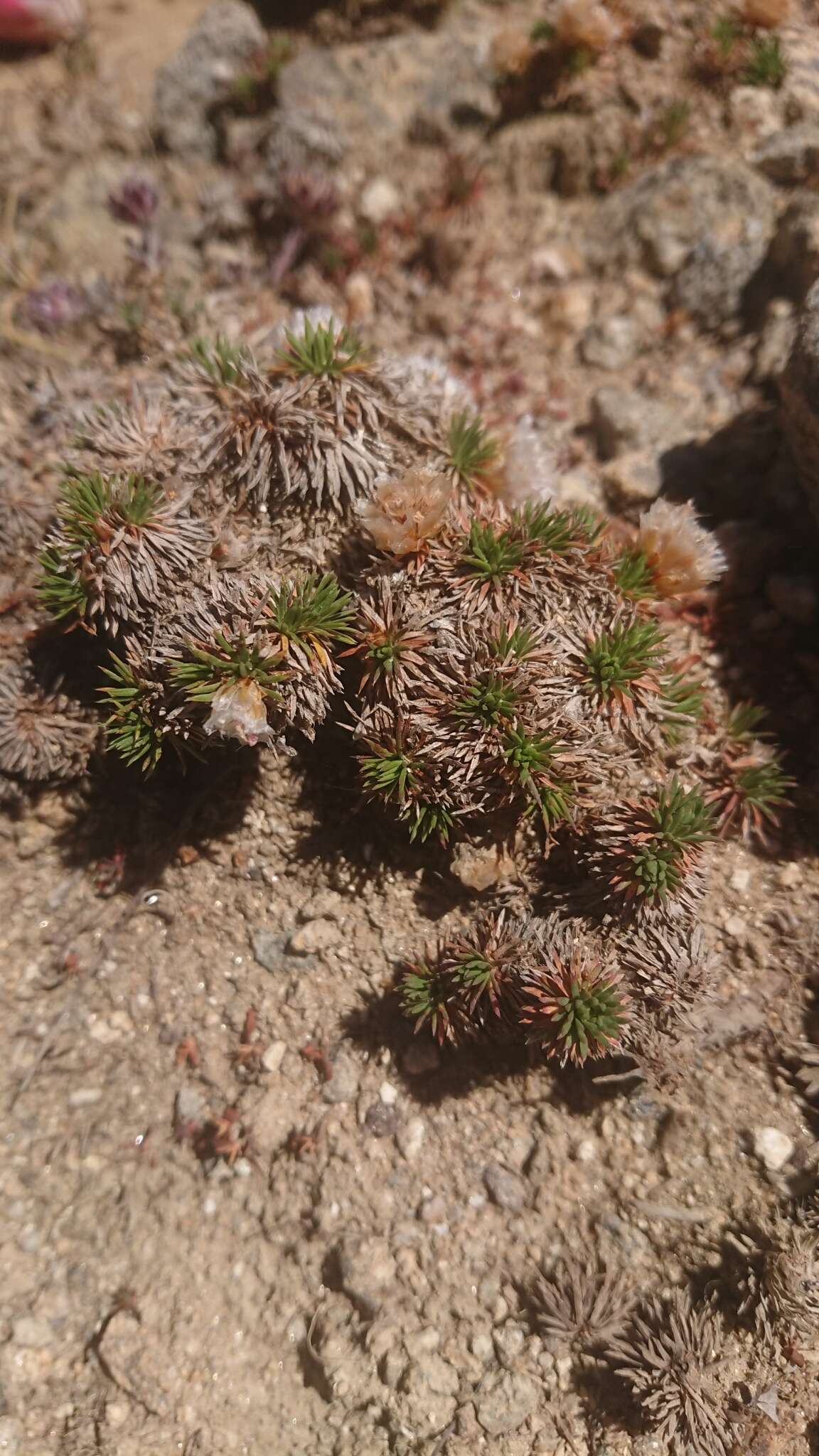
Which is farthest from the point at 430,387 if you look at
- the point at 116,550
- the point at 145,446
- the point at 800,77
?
the point at 800,77

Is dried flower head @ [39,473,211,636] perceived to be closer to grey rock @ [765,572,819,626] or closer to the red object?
grey rock @ [765,572,819,626]

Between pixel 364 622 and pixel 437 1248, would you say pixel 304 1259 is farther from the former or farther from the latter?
pixel 364 622

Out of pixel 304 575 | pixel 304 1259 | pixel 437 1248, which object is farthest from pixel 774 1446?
pixel 304 575

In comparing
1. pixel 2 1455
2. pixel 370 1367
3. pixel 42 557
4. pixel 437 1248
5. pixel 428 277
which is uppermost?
pixel 428 277

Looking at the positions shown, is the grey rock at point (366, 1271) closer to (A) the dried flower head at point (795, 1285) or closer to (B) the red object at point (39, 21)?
(A) the dried flower head at point (795, 1285)

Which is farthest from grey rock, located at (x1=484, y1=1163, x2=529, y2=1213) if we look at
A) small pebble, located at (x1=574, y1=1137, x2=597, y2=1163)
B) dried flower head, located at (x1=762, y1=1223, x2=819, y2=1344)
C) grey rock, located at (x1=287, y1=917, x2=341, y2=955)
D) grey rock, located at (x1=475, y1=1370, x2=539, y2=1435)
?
grey rock, located at (x1=287, y1=917, x2=341, y2=955)

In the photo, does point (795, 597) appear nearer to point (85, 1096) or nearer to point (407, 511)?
point (407, 511)

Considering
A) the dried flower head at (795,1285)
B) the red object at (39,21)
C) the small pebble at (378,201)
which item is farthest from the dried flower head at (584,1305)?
the red object at (39,21)
